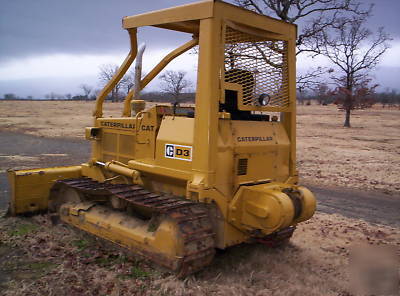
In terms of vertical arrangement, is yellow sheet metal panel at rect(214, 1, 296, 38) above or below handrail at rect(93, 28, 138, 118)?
above

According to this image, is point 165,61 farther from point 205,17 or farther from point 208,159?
point 208,159

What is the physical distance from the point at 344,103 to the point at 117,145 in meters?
28.0

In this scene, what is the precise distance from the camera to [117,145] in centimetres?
624

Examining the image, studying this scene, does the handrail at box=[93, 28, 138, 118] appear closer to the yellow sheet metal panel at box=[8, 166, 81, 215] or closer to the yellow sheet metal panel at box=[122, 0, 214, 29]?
the yellow sheet metal panel at box=[122, 0, 214, 29]

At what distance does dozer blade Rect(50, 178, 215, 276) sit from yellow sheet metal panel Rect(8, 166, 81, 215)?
787mm

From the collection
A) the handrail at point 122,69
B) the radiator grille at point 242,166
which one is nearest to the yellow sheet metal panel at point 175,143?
the radiator grille at point 242,166

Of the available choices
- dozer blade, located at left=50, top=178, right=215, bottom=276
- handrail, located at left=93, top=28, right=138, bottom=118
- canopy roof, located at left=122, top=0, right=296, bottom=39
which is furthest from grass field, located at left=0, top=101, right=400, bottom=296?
canopy roof, located at left=122, top=0, right=296, bottom=39

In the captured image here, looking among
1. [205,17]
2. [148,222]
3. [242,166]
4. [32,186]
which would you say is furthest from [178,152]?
[32,186]

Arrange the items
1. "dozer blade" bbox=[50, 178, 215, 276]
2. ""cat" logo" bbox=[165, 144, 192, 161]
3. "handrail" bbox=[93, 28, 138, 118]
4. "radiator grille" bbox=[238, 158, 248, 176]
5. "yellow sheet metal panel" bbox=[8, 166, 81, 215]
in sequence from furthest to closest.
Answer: "yellow sheet metal panel" bbox=[8, 166, 81, 215], "handrail" bbox=[93, 28, 138, 118], "radiator grille" bbox=[238, 158, 248, 176], ""cat" logo" bbox=[165, 144, 192, 161], "dozer blade" bbox=[50, 178, 215, 276]

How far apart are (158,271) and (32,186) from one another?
3.33 metres

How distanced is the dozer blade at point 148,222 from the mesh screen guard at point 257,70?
1.44m

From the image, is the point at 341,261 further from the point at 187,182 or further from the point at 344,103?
the point at 344,103

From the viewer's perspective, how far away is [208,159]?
442cm

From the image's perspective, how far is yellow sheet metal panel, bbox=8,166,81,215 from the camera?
677 centimetres
